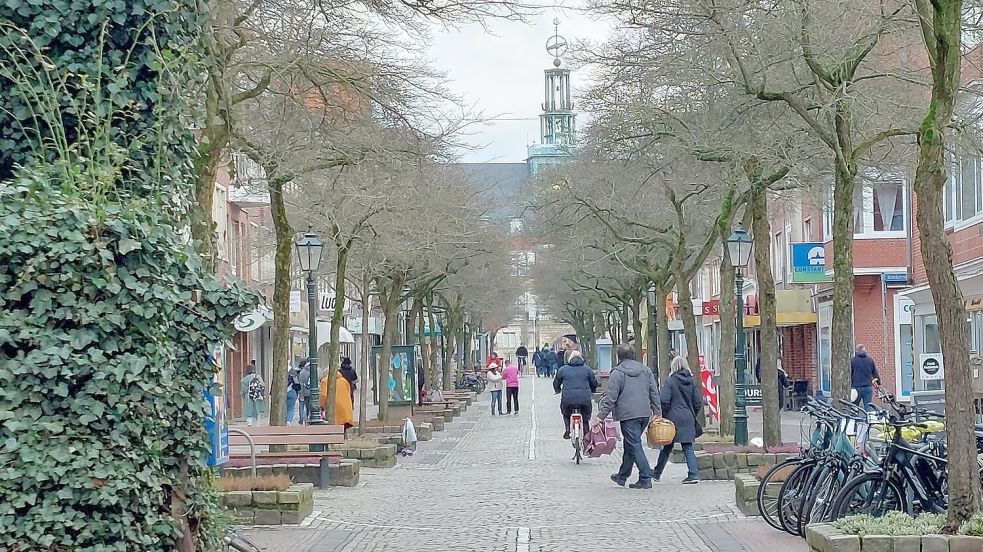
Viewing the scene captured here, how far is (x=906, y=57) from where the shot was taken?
19281 mm

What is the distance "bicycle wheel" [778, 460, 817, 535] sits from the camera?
12202mm

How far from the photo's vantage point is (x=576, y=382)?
958 inches

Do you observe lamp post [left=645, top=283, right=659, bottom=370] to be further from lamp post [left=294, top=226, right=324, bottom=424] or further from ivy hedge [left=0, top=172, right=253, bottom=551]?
ivy hedge [left=0, top=172, right=253, bottom=551]

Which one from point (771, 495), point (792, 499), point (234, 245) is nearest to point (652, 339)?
point (234, 245)

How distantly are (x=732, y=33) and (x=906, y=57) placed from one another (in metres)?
4.88

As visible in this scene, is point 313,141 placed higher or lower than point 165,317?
higher

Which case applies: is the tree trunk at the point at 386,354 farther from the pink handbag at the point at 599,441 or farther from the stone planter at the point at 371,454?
the pink handbag at the point at 599,441

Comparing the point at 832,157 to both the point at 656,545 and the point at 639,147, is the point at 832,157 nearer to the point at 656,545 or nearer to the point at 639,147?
the point at 639,147

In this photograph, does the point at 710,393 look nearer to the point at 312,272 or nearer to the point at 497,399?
the point at 312,272

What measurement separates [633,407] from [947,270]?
8.86 meters

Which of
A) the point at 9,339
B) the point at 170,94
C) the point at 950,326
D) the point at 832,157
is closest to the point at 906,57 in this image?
the point at 832,157

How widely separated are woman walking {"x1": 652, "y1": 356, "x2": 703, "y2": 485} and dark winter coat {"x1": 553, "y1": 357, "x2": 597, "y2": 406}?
503 centimetres

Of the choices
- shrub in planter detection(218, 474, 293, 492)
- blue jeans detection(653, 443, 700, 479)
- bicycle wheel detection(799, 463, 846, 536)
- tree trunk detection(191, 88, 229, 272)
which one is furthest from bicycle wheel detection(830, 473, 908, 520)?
blue jeans detection(653, 443, 700, 479)

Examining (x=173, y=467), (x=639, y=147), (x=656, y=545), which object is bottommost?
(x=656, y=545)
